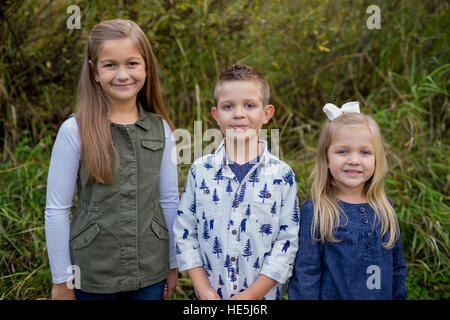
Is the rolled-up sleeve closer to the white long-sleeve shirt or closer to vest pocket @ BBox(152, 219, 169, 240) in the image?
vest pocket @ BBox(152, 219, 169, 240)

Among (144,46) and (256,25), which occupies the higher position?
(256,25)

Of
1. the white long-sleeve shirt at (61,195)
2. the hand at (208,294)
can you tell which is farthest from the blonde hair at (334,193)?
the white long-sleeve shirt at (61,195)

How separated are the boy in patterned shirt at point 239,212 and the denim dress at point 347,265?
7cm

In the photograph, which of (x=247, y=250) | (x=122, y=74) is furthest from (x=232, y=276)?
(x=122, y=74)

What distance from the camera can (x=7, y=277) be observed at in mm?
2508

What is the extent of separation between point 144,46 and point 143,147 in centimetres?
45

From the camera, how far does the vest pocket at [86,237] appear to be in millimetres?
1709

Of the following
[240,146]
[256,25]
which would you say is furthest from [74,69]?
[240,146]

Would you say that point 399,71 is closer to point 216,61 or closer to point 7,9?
point 216,61

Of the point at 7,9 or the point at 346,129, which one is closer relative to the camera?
the point at 346,129

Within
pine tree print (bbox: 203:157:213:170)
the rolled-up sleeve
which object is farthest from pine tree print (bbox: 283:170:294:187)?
the rolled-up sleeve

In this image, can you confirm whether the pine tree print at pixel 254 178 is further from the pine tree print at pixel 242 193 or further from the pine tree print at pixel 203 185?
the pine tree print at pixel 203 185

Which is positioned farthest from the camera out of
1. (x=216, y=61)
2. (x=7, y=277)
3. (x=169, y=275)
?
(x=216, y=61)
